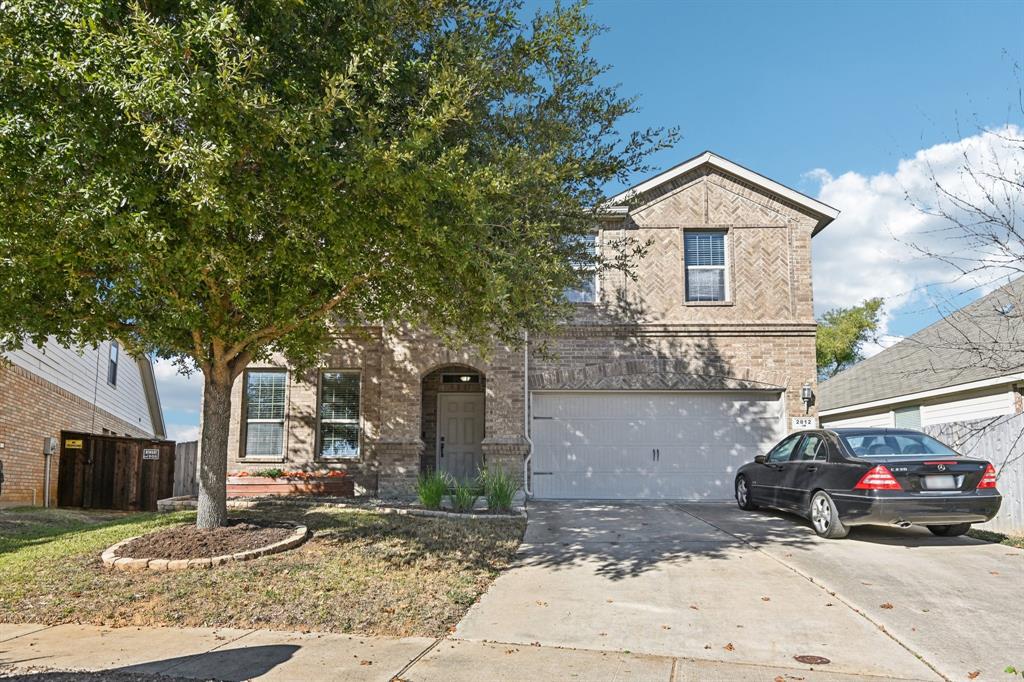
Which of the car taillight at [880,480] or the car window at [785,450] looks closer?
the car taillight at [880,480]

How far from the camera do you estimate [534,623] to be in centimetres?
580

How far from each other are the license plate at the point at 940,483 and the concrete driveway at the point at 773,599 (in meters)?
0.75

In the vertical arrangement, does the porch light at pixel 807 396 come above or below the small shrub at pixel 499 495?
above

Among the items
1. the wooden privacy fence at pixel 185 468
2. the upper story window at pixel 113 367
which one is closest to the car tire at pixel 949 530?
the wooden privacy fence at pixel 185 468

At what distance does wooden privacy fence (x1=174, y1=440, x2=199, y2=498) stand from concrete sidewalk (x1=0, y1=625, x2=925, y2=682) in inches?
531

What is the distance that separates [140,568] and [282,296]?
317 cm

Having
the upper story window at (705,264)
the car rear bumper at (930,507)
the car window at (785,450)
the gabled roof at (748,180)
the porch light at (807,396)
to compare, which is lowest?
the car rear bumper at (930,507)

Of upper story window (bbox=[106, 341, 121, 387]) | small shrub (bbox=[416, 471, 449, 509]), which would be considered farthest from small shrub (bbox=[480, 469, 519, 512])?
upper story window (bbox=[106, 341, 121, 387])

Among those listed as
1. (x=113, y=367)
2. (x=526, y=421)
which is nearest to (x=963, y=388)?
(x=526, y=421)

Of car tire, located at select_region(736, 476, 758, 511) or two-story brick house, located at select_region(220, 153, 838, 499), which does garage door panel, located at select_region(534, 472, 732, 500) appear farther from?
car tire, located at select_region(736, 476, 758, 511)

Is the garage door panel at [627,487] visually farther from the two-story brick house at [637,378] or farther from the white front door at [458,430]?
the white front door at [458,430]

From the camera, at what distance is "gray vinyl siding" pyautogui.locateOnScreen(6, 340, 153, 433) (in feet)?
51.9

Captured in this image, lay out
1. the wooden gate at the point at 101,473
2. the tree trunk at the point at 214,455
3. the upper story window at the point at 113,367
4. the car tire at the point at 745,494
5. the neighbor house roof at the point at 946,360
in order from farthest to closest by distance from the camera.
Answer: the upper story window at the point at 113,367, the wooden gate at the point at 101,473, the neighbor house roof at the point at 946,360, the car tire at the point at 745,494, the tree trunk at the point at 214,455

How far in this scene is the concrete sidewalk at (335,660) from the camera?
4637 millimetres
